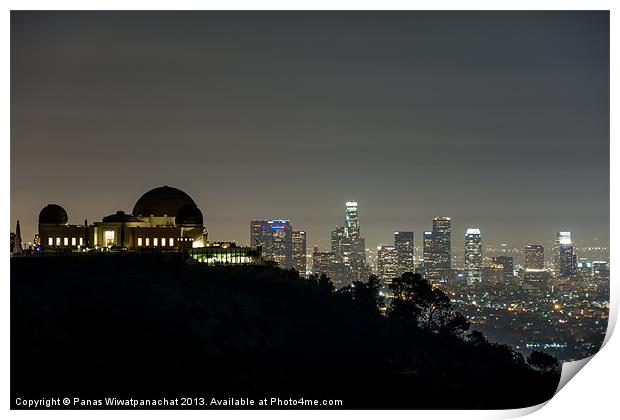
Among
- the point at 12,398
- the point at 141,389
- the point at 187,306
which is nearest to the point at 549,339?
the point at 187,306

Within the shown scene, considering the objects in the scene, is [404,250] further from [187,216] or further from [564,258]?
[187,216]

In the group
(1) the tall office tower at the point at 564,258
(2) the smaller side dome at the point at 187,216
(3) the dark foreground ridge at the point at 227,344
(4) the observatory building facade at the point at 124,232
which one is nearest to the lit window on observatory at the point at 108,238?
(4) the observatory building facade at the point at 124,232

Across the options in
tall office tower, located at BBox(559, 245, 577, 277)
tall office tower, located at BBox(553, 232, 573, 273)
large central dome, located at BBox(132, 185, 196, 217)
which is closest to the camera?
large central dome, located at BBox(132, 185, 196, 217)

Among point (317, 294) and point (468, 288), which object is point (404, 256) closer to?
point (468, 288)

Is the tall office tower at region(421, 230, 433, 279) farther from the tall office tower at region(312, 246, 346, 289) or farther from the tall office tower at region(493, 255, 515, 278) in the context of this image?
the tall office tower at region(312, 246, 346, 289)

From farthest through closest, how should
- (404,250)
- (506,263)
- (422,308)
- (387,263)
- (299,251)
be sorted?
(506,263) → (404,250) → (387,263) → (299,251) → (422,308)

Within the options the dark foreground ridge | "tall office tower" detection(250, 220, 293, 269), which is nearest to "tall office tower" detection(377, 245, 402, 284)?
"tall office tower" detection(250, 220, 293, 269)

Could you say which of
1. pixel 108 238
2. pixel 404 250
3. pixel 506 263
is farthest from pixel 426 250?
pixel 108 238
